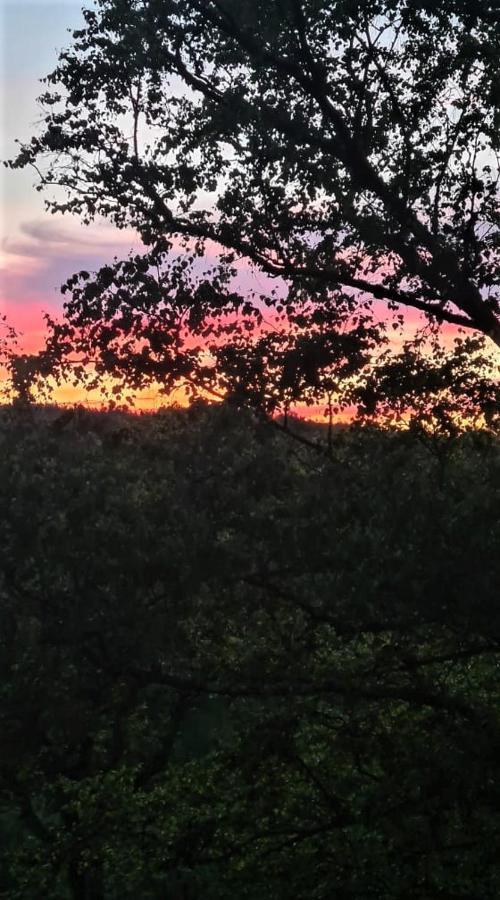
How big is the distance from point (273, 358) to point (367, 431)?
1.84 meters

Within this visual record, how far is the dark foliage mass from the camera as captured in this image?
44.4 feet

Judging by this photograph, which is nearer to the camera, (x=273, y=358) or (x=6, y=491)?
(x=273, y=358)

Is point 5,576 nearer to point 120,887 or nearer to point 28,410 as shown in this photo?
point 28,410

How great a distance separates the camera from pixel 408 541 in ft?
44.0

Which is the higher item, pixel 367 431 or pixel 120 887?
pixel 367 431

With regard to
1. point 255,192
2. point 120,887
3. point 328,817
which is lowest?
point 120,887

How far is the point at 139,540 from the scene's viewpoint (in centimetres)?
1667

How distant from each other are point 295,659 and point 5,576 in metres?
5.85

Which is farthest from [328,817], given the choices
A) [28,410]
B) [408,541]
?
[28,410]

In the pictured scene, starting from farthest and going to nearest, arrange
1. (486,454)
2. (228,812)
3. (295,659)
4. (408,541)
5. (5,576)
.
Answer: (5,576), (228,812), (295,659), (486,454), (408,541)

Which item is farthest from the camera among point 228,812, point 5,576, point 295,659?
point 5,576

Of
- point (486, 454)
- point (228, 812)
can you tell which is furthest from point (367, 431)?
point (228, 812)

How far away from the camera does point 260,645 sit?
17.1 metres

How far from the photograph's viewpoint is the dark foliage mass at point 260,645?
44.4 feet
